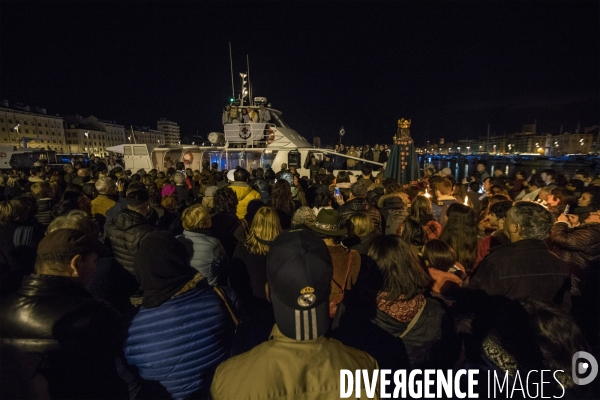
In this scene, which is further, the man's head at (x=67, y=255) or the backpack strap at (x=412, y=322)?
the backpack strap at (x=412, y=322)

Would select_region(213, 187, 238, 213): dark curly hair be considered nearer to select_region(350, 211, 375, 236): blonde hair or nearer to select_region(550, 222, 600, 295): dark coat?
select_region(350, 211, 375, 236): blonde hair

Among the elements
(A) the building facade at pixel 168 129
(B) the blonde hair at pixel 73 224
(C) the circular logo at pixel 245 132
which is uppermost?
(A) the building facade at pixel 168 129

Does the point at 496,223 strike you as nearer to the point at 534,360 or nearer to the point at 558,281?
the point at 558,281

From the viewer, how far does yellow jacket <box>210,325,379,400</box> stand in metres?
1.30

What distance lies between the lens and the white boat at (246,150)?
16.3 metres

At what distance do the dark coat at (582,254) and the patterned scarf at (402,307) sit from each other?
8.31 feet

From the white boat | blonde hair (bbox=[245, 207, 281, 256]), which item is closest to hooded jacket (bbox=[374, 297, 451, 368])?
blonde hair (bbox=[245, 207, 281, 256])

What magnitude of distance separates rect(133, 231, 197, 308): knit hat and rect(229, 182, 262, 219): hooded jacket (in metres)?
3.65

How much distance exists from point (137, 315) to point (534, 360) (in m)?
2.47

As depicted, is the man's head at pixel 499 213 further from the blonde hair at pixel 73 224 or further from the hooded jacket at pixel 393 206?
the blonde hair at pixel 73 224

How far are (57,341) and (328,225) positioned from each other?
2336mm

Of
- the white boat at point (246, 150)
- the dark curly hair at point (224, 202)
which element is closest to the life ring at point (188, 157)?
the white boat at point (246, 150)

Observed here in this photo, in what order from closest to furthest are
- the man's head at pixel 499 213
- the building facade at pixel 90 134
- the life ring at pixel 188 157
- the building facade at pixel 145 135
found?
1. the man's head at pixel 499 213
2. the life ring at pixel 188 157
3. the building facade at pixel 90 134
4. the building facade at pixel 145 135

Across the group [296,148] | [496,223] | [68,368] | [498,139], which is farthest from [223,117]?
[498,139]
